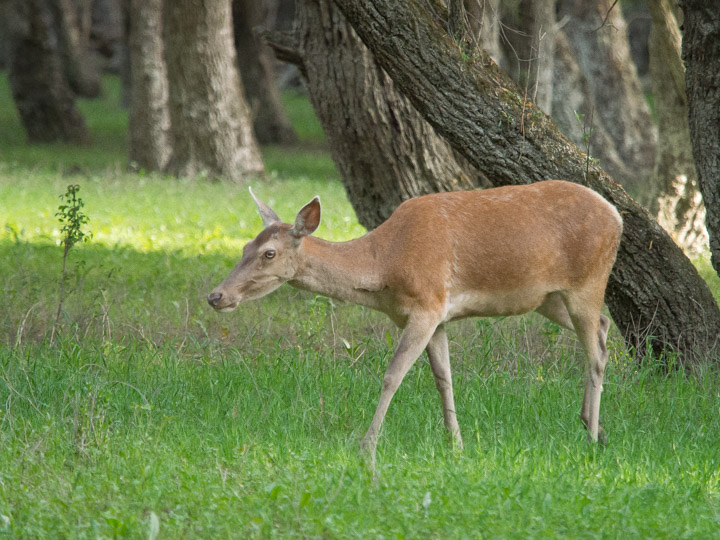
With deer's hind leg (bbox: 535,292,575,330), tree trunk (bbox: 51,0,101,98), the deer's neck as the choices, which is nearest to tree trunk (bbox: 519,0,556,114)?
deer's hind leg (bbox: 535,292,575,330)

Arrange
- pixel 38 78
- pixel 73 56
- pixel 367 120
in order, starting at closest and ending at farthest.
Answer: pixel 367 120, pixel 38 78, pixel 73 56

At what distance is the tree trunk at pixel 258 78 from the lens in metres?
25.0

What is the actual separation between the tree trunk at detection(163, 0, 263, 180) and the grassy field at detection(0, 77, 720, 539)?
889cm

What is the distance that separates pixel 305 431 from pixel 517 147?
2391mm

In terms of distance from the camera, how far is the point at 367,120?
27.9ft

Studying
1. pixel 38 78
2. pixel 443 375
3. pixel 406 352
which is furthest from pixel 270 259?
pixel 38 78

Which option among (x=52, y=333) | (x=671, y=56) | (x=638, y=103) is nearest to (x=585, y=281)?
(x=52, y=333)

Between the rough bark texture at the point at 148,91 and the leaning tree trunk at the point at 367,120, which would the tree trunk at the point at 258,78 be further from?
the leaning tree trunk at the point at 367,120

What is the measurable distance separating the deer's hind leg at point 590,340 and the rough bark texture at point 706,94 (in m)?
1.43

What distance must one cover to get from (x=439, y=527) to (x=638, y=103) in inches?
625

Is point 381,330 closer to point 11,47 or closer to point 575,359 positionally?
point 575,359

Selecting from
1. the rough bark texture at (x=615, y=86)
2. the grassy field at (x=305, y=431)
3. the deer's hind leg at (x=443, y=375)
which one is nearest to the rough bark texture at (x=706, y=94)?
the grassy field at (x=305, y=431)

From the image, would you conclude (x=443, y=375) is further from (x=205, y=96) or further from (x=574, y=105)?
(x=205, y=96)

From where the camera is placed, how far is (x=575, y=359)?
7.12m
